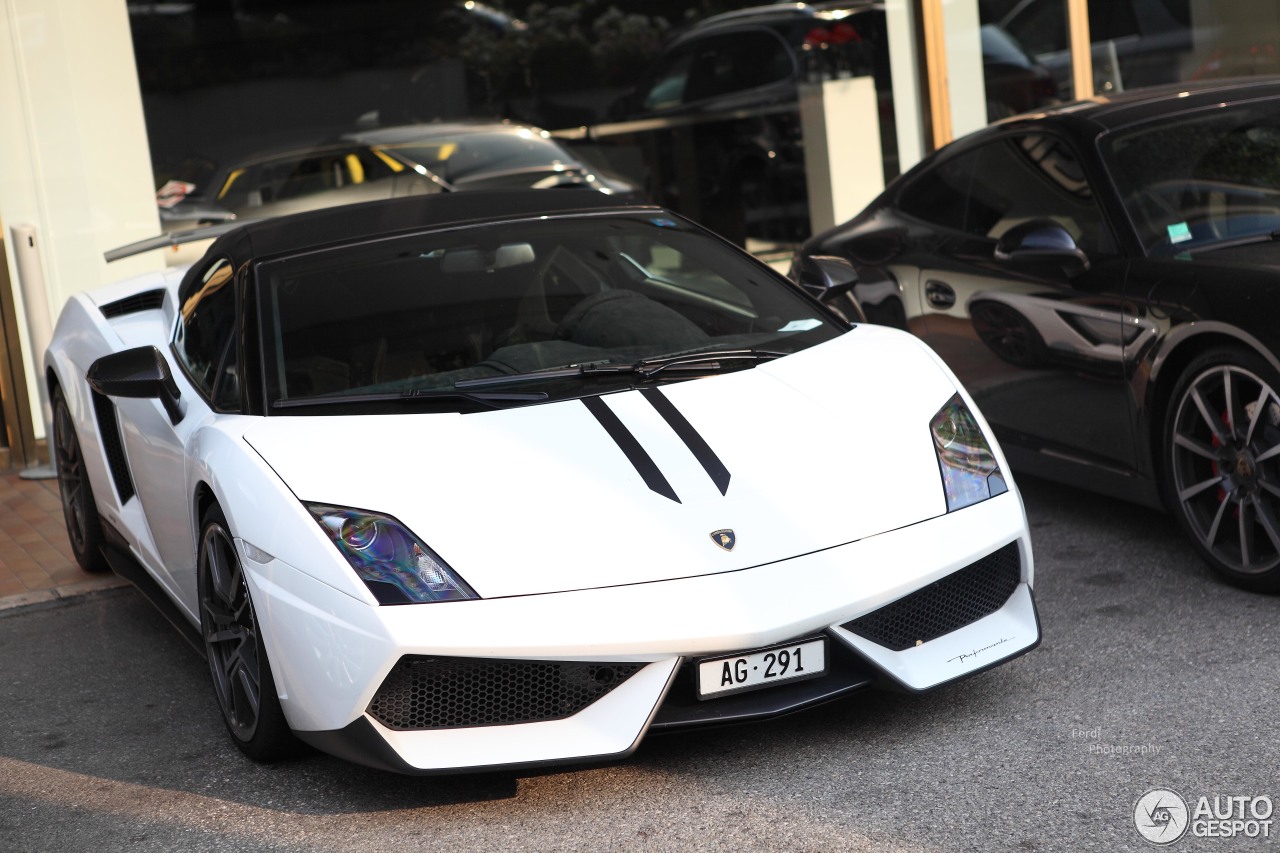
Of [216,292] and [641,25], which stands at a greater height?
[641,25]

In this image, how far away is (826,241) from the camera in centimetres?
635

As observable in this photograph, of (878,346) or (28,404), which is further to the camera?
(28,404)

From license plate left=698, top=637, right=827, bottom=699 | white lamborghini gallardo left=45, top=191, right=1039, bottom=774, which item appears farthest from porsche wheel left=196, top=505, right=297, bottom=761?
license plate left=698, top=637, right=827, bottom=699

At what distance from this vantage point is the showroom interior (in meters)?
7.68

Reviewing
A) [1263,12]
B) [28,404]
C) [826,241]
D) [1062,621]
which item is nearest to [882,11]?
[1263,12]

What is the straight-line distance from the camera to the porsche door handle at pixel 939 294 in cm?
544

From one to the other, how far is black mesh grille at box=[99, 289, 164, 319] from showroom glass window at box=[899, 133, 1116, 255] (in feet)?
9.11

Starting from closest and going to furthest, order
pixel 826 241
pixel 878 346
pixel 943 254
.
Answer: pixel 878 346 < pixel 943 254 < pixel 826 241

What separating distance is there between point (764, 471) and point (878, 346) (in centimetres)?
78

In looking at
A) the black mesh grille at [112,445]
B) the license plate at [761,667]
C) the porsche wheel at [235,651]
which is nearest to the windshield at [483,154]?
the black mesh grille at [112,445]

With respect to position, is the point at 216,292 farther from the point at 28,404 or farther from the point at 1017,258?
the point at 28,404
